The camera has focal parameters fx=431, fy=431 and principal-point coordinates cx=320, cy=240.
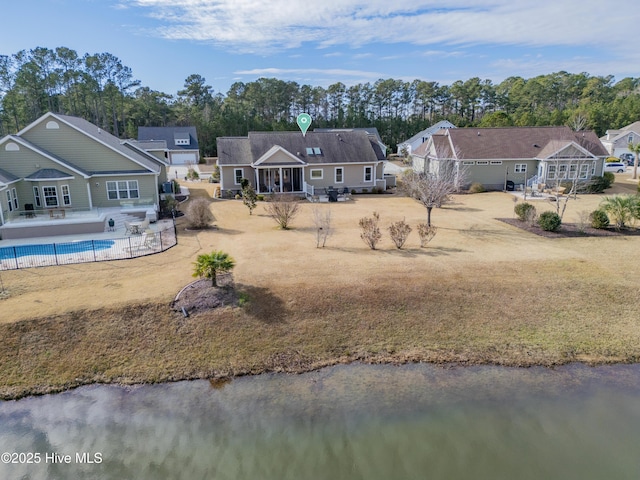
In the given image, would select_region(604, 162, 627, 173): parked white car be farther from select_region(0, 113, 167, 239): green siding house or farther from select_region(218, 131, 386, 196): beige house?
select_region(0, 113, 167, 239): green siding house

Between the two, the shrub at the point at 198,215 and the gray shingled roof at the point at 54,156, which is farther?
the gray shingled roof at the point at 54,156

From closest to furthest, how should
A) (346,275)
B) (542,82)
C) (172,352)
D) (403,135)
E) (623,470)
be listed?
(623,470) < (172,352) < (346,275) < (403,135) < (542,82)

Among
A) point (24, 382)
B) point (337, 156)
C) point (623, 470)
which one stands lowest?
point (623, 470)

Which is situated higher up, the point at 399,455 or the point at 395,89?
the point at 395,89

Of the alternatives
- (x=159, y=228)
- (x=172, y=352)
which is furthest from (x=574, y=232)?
(x=159, y=228)

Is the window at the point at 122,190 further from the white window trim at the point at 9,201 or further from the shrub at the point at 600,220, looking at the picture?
the shrub at the point at 600,220

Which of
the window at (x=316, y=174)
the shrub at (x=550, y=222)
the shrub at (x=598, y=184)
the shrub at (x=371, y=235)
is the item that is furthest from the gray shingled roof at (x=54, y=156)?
the shrub at (x=598, y=184)

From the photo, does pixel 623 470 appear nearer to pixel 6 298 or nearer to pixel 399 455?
pixel 399 455
